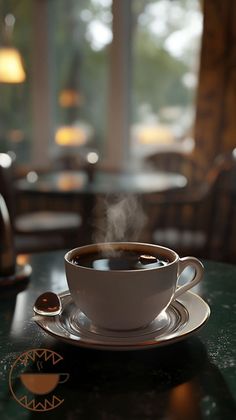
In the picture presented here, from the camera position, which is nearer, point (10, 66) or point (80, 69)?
A: point (10, 66)

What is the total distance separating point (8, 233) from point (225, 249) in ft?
4.47

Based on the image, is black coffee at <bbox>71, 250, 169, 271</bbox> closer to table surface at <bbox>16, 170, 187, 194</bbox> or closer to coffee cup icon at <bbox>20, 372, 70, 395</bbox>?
coffee cup icon at <bbox>20, 372, 70, 395</bbox>

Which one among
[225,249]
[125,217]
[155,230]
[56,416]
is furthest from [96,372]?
[155,230]

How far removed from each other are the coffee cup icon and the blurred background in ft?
7.94

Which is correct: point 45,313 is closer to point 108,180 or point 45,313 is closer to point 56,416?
point 56,416

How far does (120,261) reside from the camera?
662mm

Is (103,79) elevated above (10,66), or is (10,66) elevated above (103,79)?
(10,66)

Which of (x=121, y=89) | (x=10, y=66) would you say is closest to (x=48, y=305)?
(x=10, y=66)

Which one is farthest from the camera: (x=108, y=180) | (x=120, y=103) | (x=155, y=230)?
(x=120, y=103)

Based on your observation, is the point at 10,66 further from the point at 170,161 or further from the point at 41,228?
the point at 170,161

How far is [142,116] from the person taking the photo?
355cm

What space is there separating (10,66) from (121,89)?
37.0 inches

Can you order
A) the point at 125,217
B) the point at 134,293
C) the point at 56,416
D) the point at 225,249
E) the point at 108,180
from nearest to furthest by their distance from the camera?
the point at 56,416, the point at 134,293, the point at 125,217, the point at 225,249, the point at 108,180

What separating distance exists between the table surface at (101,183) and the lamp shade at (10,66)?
0.62m
